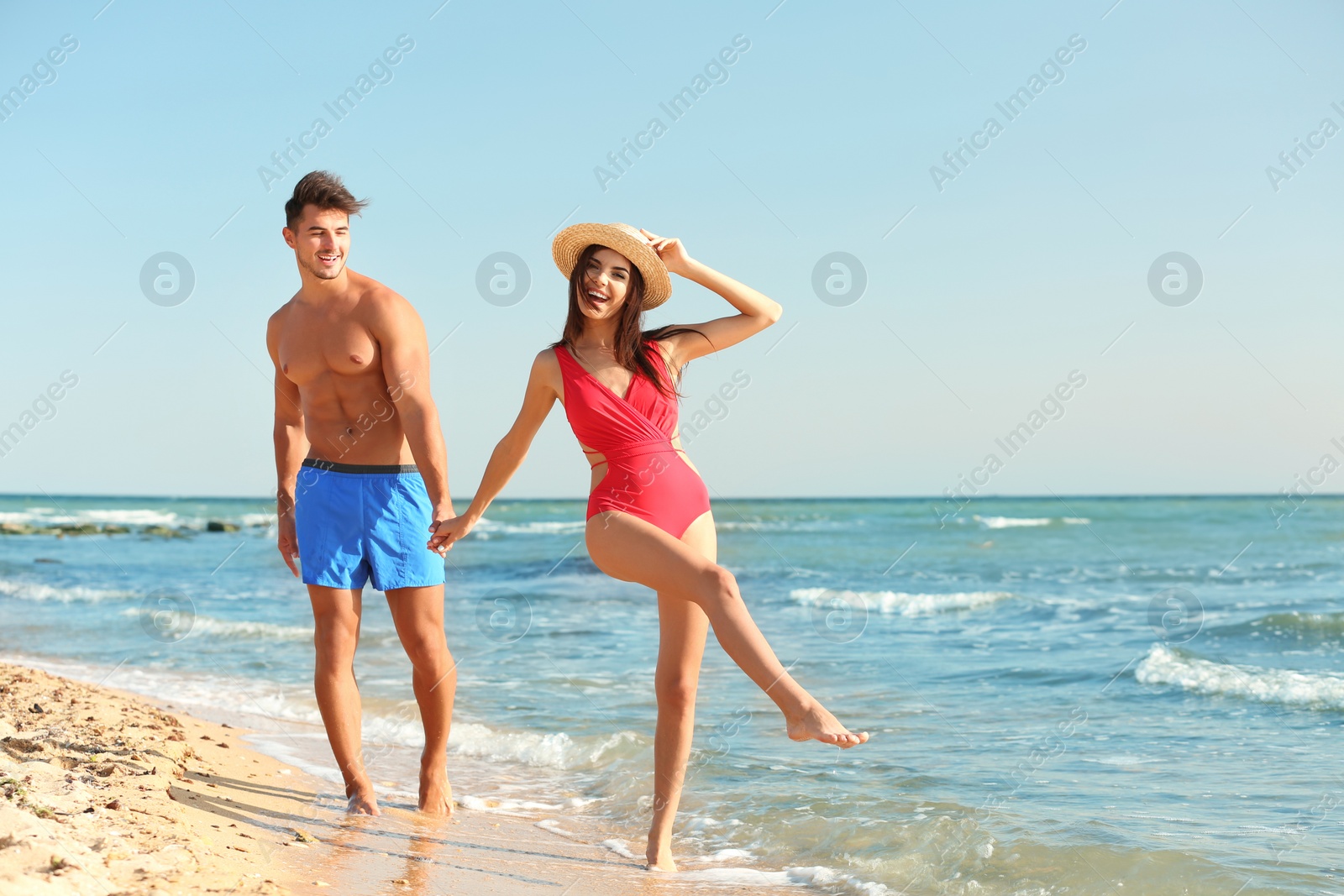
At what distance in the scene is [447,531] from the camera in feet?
12.1

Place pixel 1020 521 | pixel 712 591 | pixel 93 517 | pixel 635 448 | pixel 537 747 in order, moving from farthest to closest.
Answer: pixel 93 517
pixel 1020 521
pixel 537 747
pixel 635 448
pixel 712 591

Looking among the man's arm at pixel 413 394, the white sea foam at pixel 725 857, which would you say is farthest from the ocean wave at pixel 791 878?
the man's arm at pixel 413 394

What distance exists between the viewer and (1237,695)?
23.6 feet

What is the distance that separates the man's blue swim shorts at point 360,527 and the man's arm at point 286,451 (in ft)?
0.96

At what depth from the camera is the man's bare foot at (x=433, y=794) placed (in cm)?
427

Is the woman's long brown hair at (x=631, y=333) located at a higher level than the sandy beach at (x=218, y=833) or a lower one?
higher

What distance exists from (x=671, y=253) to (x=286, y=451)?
1836 millimetres

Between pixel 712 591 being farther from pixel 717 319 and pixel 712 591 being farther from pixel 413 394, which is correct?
pixel 413 394

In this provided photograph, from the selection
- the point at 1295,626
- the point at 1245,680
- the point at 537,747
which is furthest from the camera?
the point at 1295,626

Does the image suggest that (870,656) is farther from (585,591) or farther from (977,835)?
(585,591)

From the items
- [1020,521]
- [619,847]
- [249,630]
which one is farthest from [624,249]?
[1020,521]

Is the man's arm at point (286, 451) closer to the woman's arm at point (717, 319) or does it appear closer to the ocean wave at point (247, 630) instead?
the woman's arm at point (717, 319)

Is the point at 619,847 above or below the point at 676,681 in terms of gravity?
below

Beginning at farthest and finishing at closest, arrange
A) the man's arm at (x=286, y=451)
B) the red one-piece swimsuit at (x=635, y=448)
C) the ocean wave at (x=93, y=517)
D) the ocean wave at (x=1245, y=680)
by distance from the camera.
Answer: the ocean wave at (x=93, y=517)
the ocean wave at (x=1245, y=680)
the man's arm at (x=286, y=451)
the red one-piece swimsuit at (x=635, y=448)
